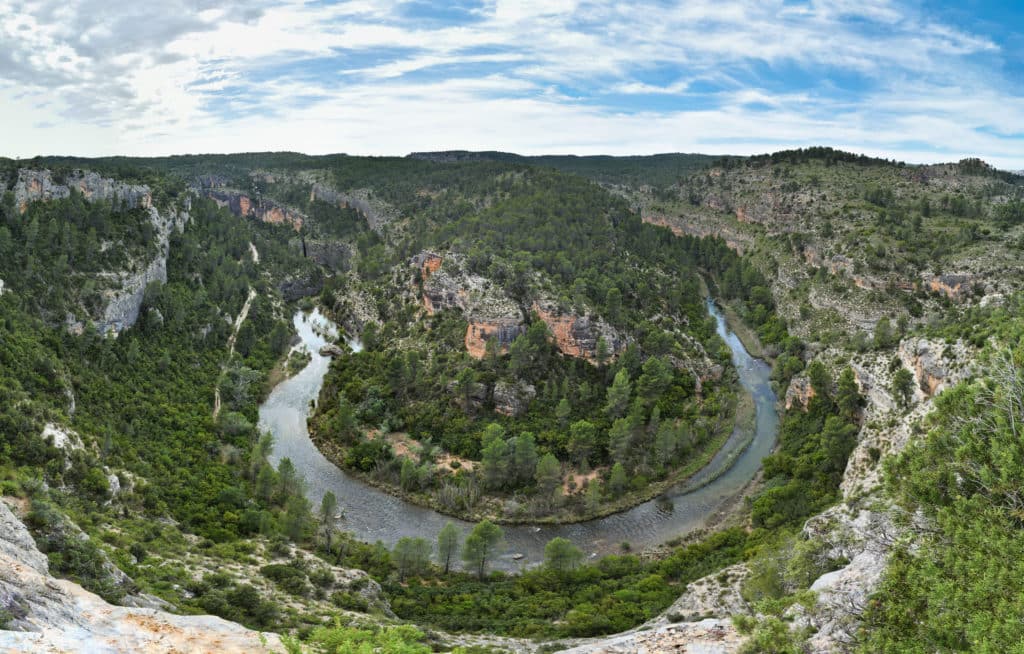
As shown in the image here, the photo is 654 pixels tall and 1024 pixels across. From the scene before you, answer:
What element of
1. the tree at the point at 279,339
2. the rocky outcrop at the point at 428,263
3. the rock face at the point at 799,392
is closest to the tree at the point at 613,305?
the rock face at the point at 799,392

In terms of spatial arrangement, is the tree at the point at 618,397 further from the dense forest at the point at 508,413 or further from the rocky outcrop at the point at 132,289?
the rocky outcrop at the point at 132,289

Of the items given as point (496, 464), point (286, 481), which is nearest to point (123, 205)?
point (286, 481)

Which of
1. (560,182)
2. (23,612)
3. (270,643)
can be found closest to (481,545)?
(270,643)

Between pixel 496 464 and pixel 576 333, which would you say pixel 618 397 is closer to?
pixel 576 333

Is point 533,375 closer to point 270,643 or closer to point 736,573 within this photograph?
point 736,573

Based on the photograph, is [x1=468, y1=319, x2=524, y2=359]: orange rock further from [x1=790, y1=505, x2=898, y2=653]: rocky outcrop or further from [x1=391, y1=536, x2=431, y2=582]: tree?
[x1=790, y1=505, x2=898, y2=653]: rocky outcrop

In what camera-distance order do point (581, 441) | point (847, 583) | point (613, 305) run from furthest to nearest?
point (613, 305) → point (581, 441) → point (847, 583)
